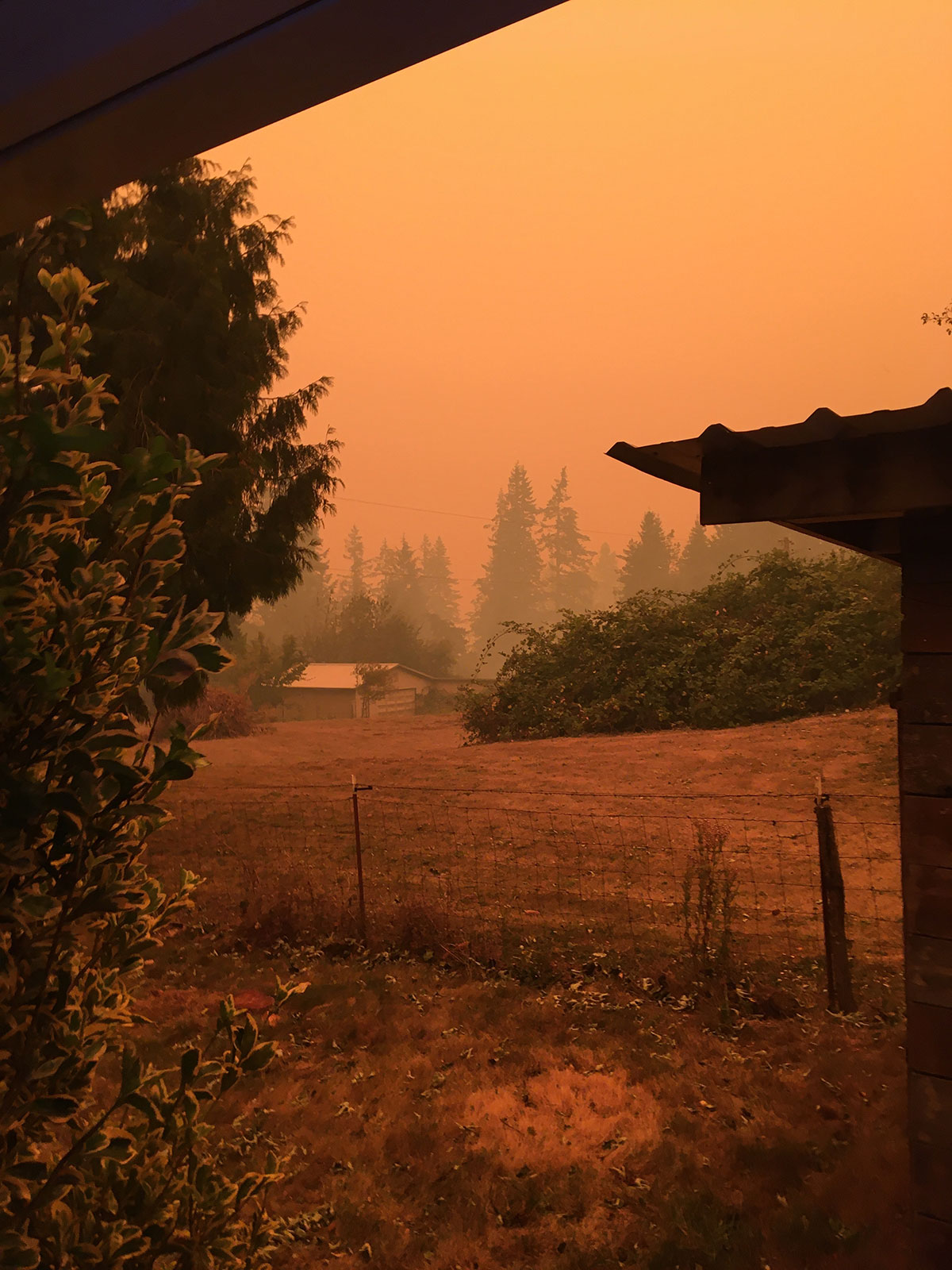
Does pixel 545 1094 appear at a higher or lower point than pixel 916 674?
lower

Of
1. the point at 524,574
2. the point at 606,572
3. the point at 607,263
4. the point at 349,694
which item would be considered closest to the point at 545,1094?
the point at 349,694

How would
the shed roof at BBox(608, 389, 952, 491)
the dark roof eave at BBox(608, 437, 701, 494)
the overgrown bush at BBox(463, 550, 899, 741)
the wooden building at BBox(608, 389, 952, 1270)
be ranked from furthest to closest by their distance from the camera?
the overgrown bush at BBox(463, 550, 899, 741), the dark roof eave at BBox(608, 437, 701, 494), the wooden building at BBox(608, 389, 952, 1270), the shed roof at BBox(608, 389, 952, 491)

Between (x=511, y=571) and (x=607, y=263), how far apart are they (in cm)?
6322

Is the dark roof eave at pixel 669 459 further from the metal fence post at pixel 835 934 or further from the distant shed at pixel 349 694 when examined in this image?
the distant shed at pixel 349 694

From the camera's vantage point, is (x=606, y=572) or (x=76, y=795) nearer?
(x=76, y=795)

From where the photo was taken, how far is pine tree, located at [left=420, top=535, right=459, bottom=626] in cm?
6334

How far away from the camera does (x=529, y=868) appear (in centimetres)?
900

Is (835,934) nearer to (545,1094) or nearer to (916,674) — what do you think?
(545,1094)

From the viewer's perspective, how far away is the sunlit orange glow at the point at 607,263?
32.5 metres

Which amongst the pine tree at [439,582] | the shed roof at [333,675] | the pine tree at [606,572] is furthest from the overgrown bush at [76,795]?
the pine tree at [439,582]

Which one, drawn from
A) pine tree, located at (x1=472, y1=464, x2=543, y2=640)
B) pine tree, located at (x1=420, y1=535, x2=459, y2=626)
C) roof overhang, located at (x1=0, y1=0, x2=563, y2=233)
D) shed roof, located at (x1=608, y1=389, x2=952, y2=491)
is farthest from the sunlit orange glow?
roof overhang, located at (x1=0, y1=0, x2=563, y2=233)

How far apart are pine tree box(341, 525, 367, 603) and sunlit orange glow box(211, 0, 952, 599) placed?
1260mm

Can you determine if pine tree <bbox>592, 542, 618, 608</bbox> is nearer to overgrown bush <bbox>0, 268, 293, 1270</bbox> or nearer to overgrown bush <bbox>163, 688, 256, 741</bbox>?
overgrown bush <bbox>163, 688, 256, 741</bbox>

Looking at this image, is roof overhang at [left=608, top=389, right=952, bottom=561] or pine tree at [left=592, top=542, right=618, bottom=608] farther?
pine tree at [left=592, top=542, right=618, bottom=608]
